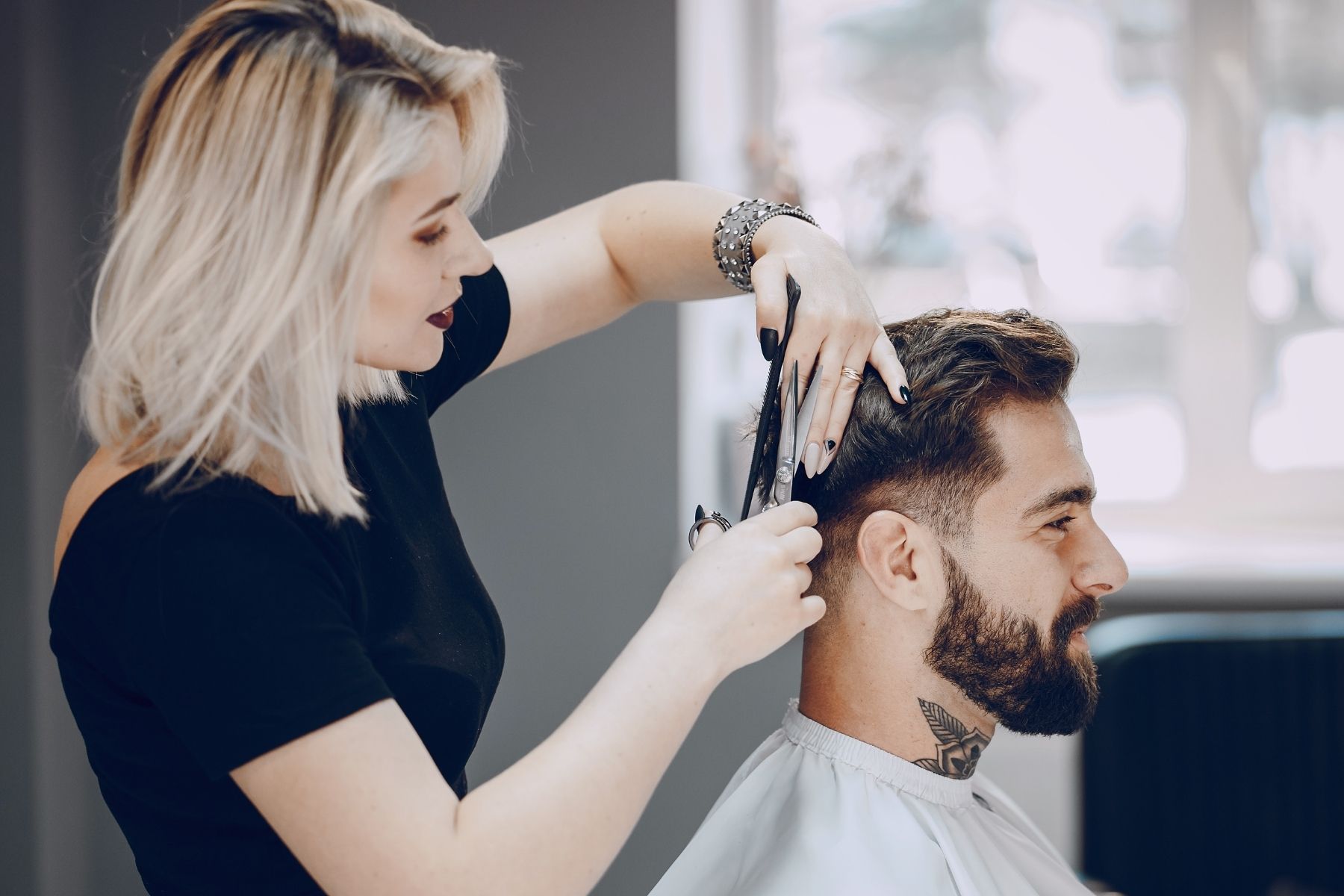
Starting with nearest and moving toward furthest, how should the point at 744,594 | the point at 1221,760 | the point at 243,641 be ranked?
A: the point at 243,641 → the point at 744,594 → the point at 1221,760

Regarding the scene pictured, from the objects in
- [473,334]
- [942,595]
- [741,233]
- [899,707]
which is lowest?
[899,707]

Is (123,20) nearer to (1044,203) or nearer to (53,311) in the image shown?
(53,311)

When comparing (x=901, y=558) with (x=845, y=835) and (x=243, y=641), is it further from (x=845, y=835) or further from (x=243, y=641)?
(x=243, y=641)

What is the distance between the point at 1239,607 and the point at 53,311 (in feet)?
7.84

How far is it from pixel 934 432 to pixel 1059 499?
6.4 inches

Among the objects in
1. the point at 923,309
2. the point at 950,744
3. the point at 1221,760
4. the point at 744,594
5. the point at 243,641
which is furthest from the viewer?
the point at 1221,760

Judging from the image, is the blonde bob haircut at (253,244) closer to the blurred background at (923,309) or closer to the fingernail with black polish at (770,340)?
the fingernail with black polish at (770,340)

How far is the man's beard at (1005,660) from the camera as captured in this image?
1.35 meters

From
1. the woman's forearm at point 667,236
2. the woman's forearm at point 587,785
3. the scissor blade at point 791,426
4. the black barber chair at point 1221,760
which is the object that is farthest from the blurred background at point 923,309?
the woman's forearm at point 587,785

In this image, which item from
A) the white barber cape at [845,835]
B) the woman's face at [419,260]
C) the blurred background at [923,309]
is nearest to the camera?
the woman's face at [419,260]

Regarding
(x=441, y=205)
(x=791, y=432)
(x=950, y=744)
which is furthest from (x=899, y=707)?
(x=441, y=205)

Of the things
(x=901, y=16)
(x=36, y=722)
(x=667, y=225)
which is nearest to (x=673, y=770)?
(x=36, y=722)

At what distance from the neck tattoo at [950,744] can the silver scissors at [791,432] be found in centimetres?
37

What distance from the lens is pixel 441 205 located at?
40.1 inches
